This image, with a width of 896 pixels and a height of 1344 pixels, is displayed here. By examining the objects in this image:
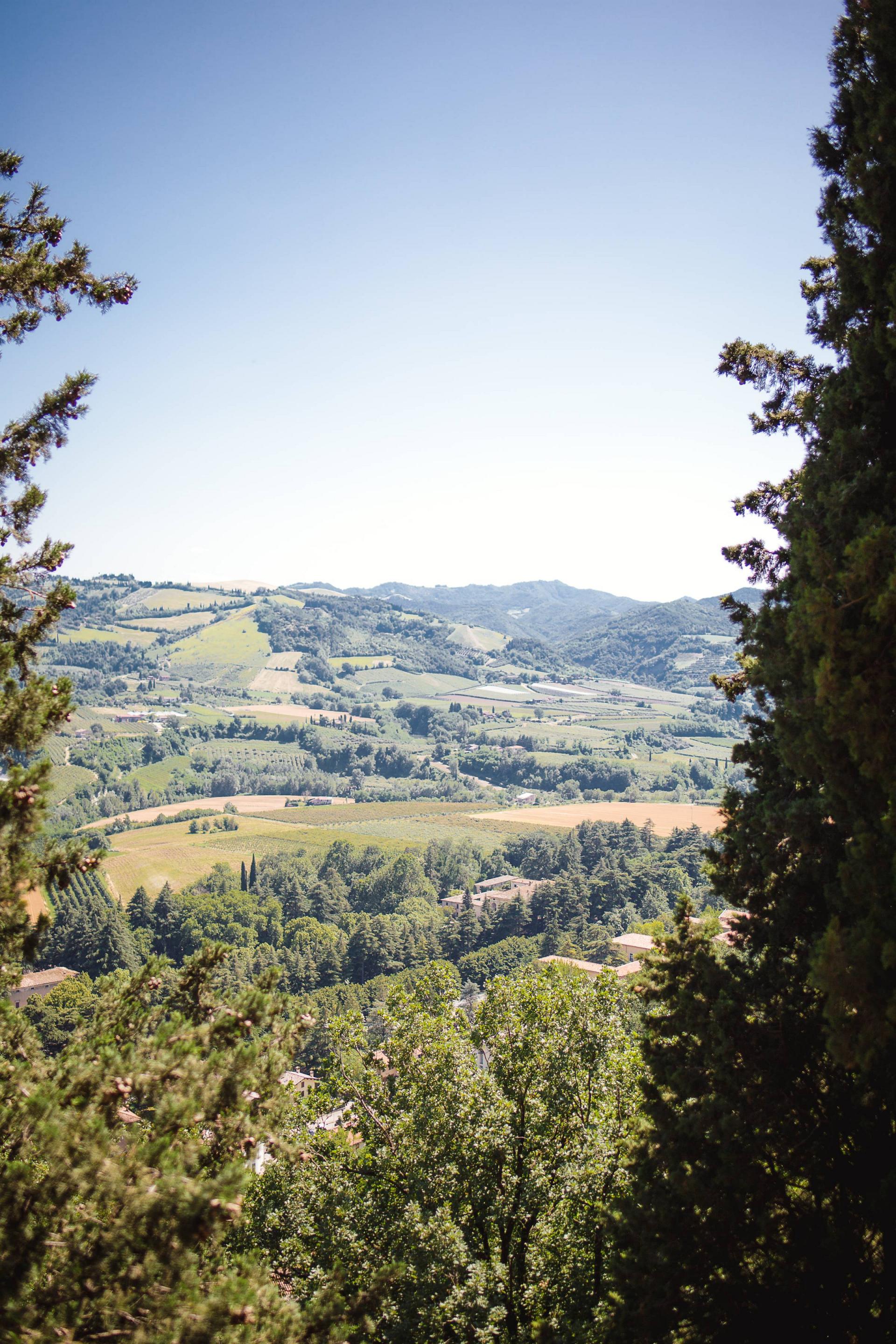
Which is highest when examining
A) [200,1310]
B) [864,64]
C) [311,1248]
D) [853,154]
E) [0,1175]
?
[864,64]

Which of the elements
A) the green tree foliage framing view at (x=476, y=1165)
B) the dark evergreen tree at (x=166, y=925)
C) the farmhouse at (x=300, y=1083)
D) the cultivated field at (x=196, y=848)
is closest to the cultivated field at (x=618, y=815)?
the cultivated field at (x=196, y=848)

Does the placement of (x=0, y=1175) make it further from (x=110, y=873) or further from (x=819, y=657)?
(x=110, y=873)

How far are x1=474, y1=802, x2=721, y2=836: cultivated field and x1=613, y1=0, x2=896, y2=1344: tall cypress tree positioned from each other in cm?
9719

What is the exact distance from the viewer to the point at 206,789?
153250 mm

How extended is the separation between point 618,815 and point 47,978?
7935 cm

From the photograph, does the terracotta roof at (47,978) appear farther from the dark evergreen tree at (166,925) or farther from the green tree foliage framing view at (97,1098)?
the green tree foliage framing view at (97,1098)

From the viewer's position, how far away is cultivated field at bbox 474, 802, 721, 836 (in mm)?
109688

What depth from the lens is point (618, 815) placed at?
393 feet

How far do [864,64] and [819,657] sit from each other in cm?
598

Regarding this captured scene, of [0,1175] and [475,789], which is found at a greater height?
[0,1175]

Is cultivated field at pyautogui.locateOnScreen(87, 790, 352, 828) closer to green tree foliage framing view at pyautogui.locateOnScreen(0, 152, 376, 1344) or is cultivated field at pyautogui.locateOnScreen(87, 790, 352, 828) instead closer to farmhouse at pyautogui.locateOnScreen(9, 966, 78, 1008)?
farmhouse at pyautogui.locateOnScreen(9, 966, 78, 1008)

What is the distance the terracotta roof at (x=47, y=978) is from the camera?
217 ft

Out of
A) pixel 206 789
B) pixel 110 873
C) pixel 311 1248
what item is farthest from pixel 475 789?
pixel 311 1248

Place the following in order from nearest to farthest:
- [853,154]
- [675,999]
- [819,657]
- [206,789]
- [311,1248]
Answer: [819,657], [853,154], [675,999], [311,1248], [206,789]
